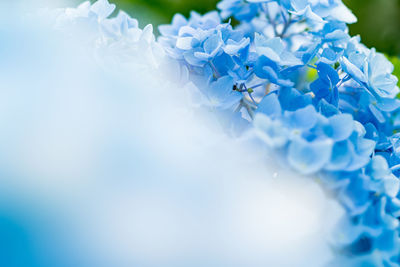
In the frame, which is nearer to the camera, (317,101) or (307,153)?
(307,153)

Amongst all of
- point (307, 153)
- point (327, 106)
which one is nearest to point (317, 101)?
point (327, 106)

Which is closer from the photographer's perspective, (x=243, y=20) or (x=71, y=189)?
(x=71, y=189)

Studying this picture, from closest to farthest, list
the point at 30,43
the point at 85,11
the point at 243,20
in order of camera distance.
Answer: the point at 30,43 < the point at 85,11 < the point at 243,20

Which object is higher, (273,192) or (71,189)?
(71,189)

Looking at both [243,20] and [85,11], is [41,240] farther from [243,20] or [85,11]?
[243,20]

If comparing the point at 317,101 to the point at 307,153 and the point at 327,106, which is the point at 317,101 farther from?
the point at 307,153

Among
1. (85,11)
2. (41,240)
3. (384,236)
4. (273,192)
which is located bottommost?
(384,236)

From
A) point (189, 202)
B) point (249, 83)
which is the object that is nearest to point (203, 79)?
point (249, 83)

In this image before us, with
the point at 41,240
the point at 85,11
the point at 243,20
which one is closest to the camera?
the point at 41,240
